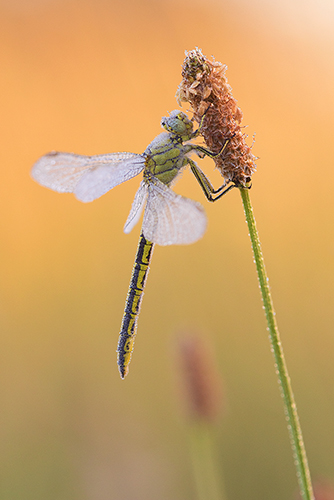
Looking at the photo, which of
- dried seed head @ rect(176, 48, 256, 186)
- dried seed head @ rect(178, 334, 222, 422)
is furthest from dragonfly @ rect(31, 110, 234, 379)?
dried seed head @ rect(178, 334, 222, 422)

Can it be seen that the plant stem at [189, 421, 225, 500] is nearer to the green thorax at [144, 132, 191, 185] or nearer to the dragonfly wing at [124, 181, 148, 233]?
the dragonfly wing at [124, 181, 148, 233]

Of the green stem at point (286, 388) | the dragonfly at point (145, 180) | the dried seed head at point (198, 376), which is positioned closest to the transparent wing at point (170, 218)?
the dragonfly at point (145, 180)

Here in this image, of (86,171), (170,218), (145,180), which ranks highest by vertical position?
(86,171)

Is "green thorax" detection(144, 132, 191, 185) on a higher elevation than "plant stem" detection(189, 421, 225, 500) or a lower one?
higher

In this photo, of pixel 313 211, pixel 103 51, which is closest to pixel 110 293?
pixel 313 211

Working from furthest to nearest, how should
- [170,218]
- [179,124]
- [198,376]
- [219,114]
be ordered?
[198,376] → [179,124] → [170,218] → [219,114]

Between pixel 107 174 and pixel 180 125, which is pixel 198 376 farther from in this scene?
pixel 180 125

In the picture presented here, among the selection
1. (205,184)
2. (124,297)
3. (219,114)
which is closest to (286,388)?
(219,114)
